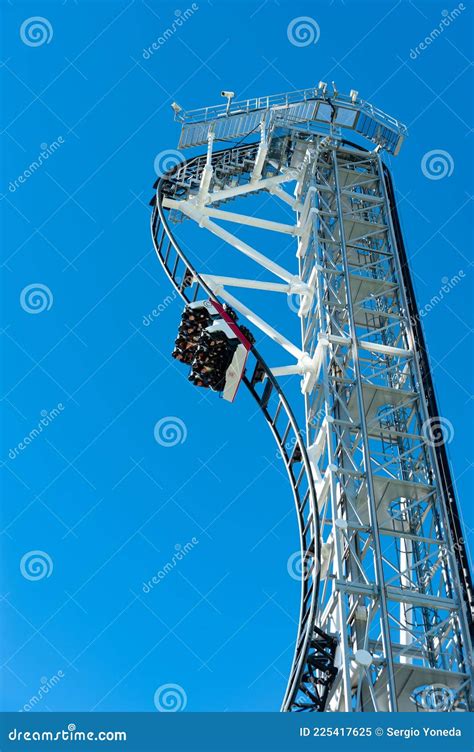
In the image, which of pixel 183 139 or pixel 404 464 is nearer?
pixel 404 464

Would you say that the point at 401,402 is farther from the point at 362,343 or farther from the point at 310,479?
the point at 310,479

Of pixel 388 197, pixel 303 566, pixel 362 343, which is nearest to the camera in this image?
pixel 303 566

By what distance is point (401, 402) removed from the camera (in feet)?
81.9

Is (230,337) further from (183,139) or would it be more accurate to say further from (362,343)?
(183,139)

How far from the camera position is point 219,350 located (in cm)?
2517

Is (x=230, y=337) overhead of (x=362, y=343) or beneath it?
beneath

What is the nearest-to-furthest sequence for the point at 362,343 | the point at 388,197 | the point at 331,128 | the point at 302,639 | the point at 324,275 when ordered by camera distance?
1. the point at 302,639
2. the point at 362,343
3. the point at 324,275
4. the point at 388,197
5. the point at 331,128

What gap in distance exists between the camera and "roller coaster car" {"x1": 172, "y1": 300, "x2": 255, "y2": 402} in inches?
985

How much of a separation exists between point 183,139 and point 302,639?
19.9m

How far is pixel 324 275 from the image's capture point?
2758 cm

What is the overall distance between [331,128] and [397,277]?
7.17 m

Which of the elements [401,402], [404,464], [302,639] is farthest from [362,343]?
[302,639]

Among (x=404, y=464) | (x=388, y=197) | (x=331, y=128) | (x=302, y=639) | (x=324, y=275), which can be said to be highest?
(x=331, y=128)

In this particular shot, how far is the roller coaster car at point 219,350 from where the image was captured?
25.0 metres
